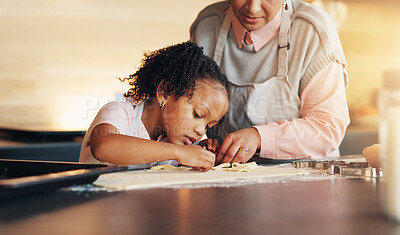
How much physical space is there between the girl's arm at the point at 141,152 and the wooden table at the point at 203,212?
0.97 feet

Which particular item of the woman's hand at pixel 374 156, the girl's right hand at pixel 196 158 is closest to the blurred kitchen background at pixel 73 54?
the girl's right hand at pixel 196 158

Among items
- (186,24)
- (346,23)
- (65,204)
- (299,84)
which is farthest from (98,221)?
(346,23)

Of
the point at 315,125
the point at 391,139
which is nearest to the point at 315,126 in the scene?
the point at 315,125

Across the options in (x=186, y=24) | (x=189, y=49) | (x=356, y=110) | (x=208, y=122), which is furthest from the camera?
(x=356, y=110)

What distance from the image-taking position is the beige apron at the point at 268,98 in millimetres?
1445

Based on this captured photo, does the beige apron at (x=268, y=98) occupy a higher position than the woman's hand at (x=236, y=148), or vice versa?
the beige apron at (x=268, y=98)

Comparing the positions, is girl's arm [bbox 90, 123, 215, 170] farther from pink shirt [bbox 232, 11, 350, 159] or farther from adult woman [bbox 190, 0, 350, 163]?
pink shirt [bbox 232, 11, 350, 159]

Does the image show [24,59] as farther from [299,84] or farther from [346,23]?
[346,23]

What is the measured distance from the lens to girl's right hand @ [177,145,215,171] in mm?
1023

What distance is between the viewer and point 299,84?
145 cm

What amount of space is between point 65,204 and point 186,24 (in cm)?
275

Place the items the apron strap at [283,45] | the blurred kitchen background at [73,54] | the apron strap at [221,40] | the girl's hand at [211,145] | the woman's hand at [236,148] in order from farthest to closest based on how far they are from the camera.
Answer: the blurred kitchen background at [73,54] → the apron strap at [221,40] → the apron strap at [283,45] → the girl's hand at [211,145] → the woman's hand at [236,148]

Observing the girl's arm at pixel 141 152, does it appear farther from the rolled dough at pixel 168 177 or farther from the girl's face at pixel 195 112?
the girl's face at pixel 195 112

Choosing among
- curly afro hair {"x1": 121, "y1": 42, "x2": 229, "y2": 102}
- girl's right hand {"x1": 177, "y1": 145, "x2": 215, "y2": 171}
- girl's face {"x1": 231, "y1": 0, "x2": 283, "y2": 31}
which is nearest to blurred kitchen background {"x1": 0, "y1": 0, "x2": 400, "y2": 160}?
curly afro hair {"x1": 121, "y1": 42, "x2": 229, "y2": 102}
